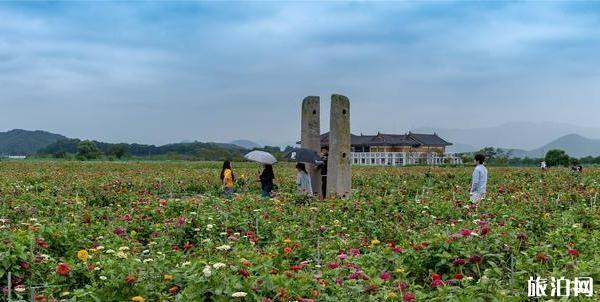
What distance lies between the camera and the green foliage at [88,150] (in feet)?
232

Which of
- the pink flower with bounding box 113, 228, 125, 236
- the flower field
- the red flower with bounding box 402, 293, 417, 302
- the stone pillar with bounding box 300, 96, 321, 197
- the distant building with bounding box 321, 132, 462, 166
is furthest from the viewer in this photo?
the distant building with bounding box 321, 132, 462, 166

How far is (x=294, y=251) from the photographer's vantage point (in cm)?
576

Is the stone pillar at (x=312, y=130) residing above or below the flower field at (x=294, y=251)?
above

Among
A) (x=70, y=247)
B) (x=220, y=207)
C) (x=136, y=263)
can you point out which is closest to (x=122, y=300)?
(x=136, y=263)

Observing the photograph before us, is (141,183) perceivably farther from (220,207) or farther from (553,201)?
(553,201)

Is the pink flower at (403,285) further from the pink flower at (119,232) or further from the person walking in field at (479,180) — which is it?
the person walking in field at (479,180)

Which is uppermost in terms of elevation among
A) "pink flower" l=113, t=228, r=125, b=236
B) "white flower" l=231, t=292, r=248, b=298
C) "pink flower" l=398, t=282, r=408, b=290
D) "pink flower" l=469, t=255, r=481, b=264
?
"pink flower" l=469, t=255, r=481, b=264

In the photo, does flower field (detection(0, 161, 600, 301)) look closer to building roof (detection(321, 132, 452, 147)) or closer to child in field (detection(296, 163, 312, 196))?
child in field (detection(296, 163, 312, 196))

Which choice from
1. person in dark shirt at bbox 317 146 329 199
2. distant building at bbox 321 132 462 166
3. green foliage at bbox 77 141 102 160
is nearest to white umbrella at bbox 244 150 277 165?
person in dark shirt at bbox 317 146 329 199

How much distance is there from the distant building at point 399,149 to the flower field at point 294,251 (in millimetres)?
62539

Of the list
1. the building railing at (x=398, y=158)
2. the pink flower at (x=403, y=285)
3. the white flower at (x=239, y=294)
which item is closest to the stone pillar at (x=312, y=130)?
the pink flower at (x=403, y=285)

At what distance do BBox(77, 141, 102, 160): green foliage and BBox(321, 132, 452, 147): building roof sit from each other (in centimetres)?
3359

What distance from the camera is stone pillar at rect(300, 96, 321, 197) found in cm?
1480

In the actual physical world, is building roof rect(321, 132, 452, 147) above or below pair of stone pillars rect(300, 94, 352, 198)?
above
